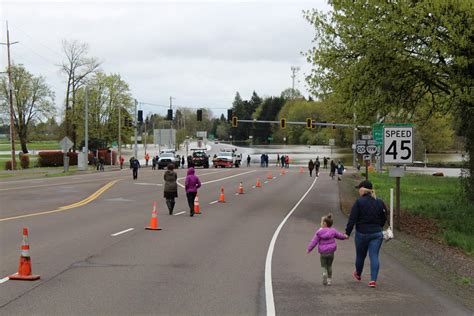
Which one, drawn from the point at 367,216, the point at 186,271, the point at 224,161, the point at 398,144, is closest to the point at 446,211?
the point at 398,144

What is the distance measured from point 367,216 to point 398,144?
315 inches

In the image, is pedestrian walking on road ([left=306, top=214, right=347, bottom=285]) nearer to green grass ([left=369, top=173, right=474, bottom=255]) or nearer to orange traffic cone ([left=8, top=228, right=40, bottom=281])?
orange traffic cone ([left=8, top=228, right=40, bottom=281])

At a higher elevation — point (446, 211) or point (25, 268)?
point (25, 268)

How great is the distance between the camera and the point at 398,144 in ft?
54.2

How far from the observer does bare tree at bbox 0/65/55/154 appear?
80938 millimetres

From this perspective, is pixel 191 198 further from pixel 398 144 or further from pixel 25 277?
pixel 25 277

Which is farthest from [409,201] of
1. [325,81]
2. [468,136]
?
[325,81]

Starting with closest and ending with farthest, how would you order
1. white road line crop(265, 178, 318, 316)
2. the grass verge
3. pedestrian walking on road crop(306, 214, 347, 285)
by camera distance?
white road line crop(265, 178, 318, 316)
pedestrian walking on road crop(306, 214, 347, 285)
the grass verge

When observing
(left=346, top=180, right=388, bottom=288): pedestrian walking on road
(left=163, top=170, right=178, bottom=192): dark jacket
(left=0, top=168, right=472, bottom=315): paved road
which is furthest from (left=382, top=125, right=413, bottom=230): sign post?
(left=346, top=180, right=388, bottom=288): pedestrian walking on road

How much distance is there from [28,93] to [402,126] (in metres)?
76.1

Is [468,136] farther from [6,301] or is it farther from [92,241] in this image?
[6,301]

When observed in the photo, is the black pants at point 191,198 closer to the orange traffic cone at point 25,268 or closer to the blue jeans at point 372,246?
the orange traffic cone at point 25,268

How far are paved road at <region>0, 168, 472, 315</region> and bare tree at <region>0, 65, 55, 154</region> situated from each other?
66949 millimetres

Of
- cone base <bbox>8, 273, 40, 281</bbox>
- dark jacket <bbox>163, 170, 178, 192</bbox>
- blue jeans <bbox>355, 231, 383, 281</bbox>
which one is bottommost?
cone base <bbox>8, 273, 40, 281</bbox>
